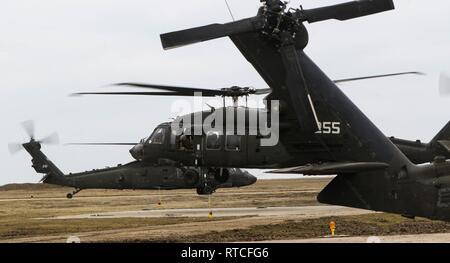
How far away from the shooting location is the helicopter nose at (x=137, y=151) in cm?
2958

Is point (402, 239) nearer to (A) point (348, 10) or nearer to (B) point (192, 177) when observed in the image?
(A) point (348, 10)

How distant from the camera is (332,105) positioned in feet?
46.4

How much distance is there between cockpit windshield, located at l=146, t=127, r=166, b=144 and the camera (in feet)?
92.3

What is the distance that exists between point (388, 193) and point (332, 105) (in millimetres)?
2371

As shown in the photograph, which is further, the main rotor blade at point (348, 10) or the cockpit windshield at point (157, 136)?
the cockpit windshield at point (157, 136)

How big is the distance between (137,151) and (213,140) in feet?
28.2

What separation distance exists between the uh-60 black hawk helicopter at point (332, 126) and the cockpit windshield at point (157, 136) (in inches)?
542

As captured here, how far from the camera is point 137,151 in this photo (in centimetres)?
3025

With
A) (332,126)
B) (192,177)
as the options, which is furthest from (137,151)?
(332,126)

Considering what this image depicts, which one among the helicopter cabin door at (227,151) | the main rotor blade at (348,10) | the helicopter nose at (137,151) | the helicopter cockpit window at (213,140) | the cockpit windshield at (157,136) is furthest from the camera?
the helicopter nose at (137,151)

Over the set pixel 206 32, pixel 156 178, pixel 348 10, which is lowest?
pixel 156 178

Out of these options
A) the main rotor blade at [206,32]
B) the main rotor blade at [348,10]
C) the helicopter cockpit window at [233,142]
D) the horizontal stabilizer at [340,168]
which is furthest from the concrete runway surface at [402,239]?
the main rotor blade at [206,32]

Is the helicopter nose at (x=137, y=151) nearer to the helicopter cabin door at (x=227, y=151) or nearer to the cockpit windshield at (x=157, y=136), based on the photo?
the cockpit windshield at (x=157, y=136)
